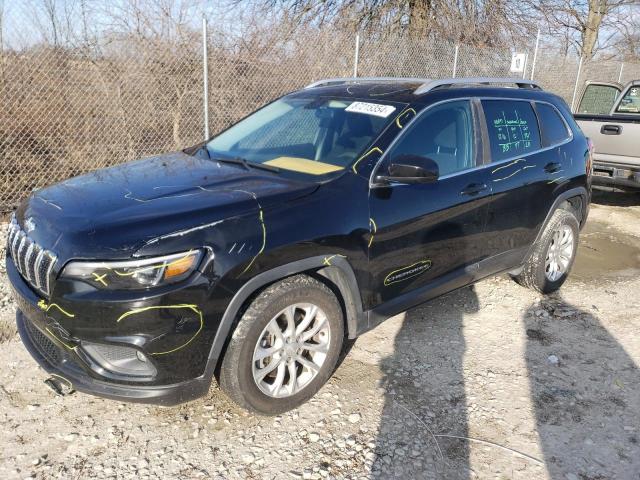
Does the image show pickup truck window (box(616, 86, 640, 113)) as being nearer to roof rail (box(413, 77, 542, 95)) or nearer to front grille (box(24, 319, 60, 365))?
roof rail (box(413, 77, 542, 95))

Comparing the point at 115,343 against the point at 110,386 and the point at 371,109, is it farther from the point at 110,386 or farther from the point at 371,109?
the point at 371,109

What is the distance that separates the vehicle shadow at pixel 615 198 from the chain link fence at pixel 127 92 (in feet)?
15.0

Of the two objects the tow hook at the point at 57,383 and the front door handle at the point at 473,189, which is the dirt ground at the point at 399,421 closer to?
the tow hook at the point at 57,383

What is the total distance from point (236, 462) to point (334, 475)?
48 centimetres

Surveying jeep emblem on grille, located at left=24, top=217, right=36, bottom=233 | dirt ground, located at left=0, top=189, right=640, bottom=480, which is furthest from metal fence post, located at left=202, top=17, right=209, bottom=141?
jeep emblem on grille, located at left=24, top=217, right=36, bottom=233

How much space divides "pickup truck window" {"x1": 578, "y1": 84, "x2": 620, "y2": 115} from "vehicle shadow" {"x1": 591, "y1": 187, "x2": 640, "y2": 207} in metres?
1.31

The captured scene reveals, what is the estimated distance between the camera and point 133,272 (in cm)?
226

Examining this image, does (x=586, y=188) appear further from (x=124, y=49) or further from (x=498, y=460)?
(x=124, y=49)

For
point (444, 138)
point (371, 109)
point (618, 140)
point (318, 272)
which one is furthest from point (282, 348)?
point (618, 140)

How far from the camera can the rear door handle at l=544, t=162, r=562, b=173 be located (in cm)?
419

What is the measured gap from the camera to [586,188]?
475 cm

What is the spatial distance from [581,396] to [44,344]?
308 centimetres

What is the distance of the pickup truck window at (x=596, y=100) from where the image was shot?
8.49 m

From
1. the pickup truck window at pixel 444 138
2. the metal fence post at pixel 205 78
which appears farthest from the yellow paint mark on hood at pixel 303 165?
the metal fence post at pixel 205 78
